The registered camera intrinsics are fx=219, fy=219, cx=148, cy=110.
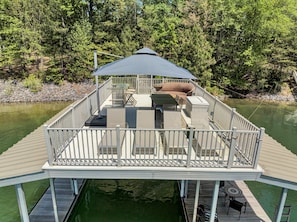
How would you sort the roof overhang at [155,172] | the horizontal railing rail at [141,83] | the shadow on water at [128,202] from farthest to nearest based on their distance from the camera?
the horizontal railing rail at [141,83] < the shadow on water at [128,202] < the roof overhang at [155,172]

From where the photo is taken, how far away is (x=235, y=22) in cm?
2333

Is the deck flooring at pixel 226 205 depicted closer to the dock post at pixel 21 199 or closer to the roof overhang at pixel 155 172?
the roof overhang at pixel 155 172

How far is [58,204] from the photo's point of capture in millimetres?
6684

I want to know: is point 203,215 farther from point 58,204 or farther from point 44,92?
point 44,92

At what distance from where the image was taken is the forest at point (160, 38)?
21812mm

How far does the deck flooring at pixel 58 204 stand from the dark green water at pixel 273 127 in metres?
6.61

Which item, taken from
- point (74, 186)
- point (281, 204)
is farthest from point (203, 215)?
point (74, 186)

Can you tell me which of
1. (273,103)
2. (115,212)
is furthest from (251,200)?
(273,103)

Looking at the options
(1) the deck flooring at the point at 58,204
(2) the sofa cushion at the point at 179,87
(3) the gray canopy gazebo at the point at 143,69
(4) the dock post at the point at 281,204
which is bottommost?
(1) the deck flooring at the point at 58,204

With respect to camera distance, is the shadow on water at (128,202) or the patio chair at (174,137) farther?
the shadow on water at (128,202)

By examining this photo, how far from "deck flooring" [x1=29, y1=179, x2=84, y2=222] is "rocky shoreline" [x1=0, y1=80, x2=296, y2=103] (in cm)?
1553

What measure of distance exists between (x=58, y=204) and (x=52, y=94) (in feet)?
56.6

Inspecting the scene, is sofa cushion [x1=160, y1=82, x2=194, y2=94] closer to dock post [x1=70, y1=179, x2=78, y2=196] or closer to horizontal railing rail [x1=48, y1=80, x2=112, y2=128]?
horizontal railing rail [x1=48, y1=80, x2=112, y2=128]

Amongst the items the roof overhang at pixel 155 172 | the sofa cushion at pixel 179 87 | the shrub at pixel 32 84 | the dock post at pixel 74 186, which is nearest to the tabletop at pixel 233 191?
the roof overhang at pixel 155 172
